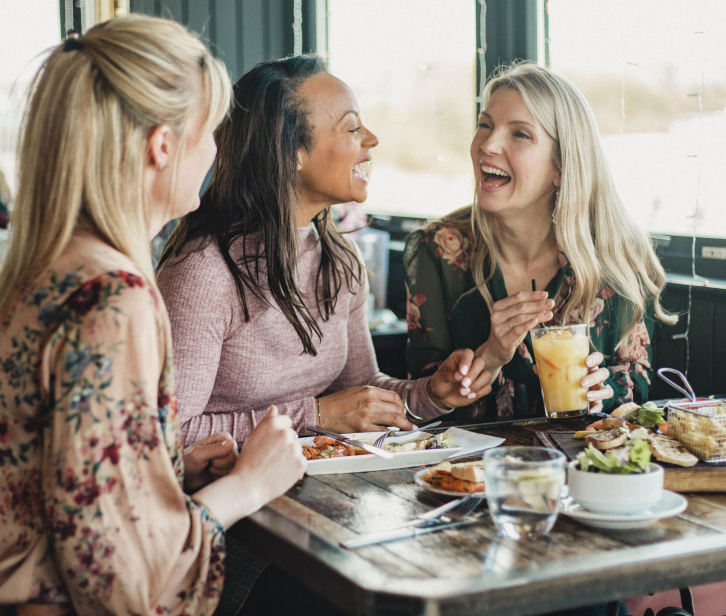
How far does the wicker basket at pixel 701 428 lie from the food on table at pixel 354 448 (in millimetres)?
412

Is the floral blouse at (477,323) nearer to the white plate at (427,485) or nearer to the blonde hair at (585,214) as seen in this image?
the blonde hair at (585,214)

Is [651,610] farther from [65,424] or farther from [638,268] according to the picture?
[65,424]

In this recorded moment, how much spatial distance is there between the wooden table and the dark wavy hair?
2.52ft

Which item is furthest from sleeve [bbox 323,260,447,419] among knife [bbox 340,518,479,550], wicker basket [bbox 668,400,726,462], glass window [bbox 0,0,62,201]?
glass window [bbox 0,0,62,201]

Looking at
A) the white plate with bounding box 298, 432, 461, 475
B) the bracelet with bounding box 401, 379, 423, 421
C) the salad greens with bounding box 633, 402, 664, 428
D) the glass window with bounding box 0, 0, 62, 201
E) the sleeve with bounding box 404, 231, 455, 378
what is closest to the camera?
the white plate with bounding box 298, 432, 461, 475

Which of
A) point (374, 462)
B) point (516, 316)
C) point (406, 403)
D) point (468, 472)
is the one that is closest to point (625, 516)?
point (468, 472)

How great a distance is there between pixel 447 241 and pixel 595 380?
0.76 metres

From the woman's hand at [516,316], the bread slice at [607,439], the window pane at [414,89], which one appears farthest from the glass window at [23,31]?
the bread slice at [607,439]

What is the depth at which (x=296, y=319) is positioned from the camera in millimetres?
1923

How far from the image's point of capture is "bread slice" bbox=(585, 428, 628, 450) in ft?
4.58

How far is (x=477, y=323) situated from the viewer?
7.84 ft

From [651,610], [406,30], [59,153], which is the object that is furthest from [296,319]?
[406,30]

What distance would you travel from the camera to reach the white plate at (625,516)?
112cm

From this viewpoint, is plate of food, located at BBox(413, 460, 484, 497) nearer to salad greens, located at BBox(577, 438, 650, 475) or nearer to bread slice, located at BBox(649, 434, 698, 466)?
salad greens, located at BBox(577, 438, 650, 475)
